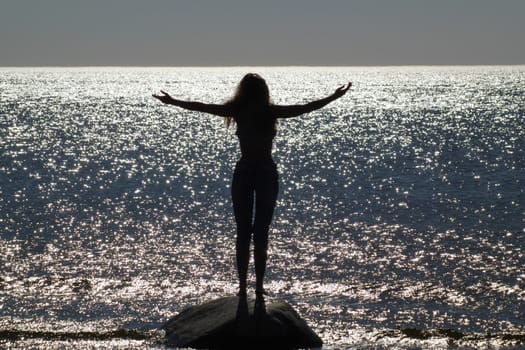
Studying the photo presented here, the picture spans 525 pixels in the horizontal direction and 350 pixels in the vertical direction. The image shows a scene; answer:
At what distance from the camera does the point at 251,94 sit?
29.6 feet

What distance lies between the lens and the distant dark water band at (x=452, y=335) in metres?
10.5

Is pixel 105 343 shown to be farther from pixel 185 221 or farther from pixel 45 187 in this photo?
pixel 45 187

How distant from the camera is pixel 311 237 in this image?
2378 centimetres

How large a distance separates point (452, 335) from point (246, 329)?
3.94 meters

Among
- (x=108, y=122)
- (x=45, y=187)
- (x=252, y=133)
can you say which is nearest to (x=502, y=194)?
(x=45, y=187)

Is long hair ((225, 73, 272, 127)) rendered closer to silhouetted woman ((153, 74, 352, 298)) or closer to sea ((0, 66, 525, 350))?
silhouetted woman ((153, 74, 352, 298))

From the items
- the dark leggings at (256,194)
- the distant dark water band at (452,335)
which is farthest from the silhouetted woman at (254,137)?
the distant dark water band at (452,335)

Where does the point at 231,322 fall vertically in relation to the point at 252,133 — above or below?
below

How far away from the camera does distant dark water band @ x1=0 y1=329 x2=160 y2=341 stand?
988 centimetres

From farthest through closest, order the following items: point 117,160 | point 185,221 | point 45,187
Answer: point 117,160, point 45,187, point 185,221

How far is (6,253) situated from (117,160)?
35628 millimetres

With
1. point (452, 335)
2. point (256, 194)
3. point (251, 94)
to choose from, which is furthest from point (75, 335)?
point (452, 335)

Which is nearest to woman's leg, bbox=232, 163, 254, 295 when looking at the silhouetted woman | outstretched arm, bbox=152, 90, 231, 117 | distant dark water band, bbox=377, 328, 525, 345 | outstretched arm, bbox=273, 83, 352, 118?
the silhouetted woman

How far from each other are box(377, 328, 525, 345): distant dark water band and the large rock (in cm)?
185
